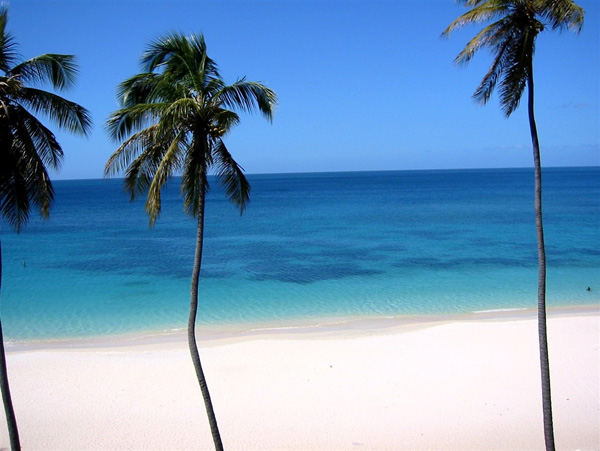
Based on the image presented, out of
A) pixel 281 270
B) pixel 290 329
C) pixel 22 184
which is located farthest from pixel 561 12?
pixel 281 270

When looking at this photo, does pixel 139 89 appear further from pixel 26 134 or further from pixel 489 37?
pixel 489 37

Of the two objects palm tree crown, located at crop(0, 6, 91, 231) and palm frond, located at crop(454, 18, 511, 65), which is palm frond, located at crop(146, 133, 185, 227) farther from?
palm frond, located at crop(454, 18, 511, 65)

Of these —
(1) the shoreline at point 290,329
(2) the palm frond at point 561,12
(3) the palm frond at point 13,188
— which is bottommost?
(1) the shoreline at point 290,329

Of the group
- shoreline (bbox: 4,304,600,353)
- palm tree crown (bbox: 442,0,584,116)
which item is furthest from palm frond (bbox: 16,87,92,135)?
shoreline (bbox: 4,304,600,353)

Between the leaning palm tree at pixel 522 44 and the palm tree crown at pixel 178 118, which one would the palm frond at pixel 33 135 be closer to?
the palm tree crown at pixel 178 118

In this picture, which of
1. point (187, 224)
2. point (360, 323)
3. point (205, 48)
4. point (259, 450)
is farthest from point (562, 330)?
point (187, 224)

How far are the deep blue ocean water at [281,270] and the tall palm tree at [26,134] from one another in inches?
445

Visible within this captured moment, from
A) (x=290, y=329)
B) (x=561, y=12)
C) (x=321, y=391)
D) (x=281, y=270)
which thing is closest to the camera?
(x=561, y=12)

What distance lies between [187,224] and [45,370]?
117 feet

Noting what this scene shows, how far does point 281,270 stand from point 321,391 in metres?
15.9

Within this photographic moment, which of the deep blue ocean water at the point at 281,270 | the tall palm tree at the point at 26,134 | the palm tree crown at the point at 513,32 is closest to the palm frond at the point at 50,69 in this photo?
the tall palm tree at the point at 26,134

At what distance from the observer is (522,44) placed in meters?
8.12

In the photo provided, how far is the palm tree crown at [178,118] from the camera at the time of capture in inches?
316

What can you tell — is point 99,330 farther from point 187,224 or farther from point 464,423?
point 187,224
